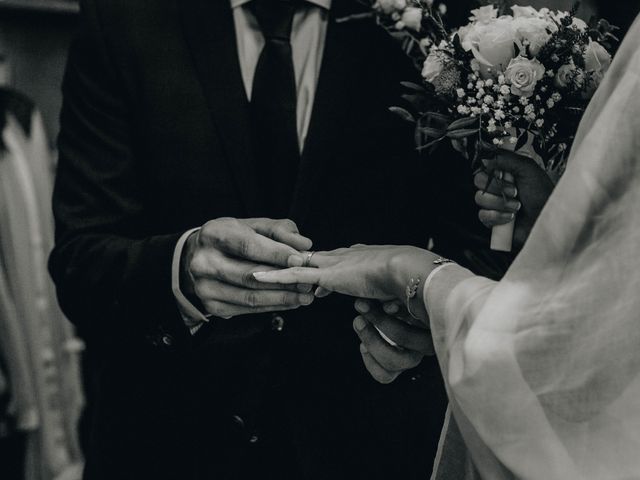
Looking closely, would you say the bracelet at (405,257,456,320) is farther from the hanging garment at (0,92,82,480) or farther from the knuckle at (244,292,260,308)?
the hanging garment at (0,92,82,480)

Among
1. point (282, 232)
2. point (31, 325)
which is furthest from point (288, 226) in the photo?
point (31, 325)

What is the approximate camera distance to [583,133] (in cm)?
78

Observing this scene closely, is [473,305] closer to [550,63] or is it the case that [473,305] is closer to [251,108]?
[550,63]

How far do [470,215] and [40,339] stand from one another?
4.38 ft

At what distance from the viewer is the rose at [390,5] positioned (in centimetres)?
124

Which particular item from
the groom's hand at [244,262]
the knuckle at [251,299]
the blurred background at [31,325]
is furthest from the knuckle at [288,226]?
the blurred background at [31,325]

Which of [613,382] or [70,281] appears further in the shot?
[70,281]

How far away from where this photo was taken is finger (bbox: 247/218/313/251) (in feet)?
3.56

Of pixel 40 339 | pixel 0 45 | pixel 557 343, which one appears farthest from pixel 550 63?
pixel 0 45

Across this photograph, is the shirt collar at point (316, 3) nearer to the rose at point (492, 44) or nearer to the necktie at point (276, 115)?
the necktie at point (276, 115)

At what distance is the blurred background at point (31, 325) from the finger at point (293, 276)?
1177 millimetres

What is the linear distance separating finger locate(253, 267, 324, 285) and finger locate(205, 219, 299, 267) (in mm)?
24

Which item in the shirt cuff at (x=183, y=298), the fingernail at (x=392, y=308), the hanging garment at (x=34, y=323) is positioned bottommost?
the hanging garment at (x=34, y=323)

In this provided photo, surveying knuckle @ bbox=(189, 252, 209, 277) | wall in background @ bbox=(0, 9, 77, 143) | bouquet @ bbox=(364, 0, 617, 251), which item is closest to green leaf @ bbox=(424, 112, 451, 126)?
bouquet @ bbox=(364, 0, 617, 251)
